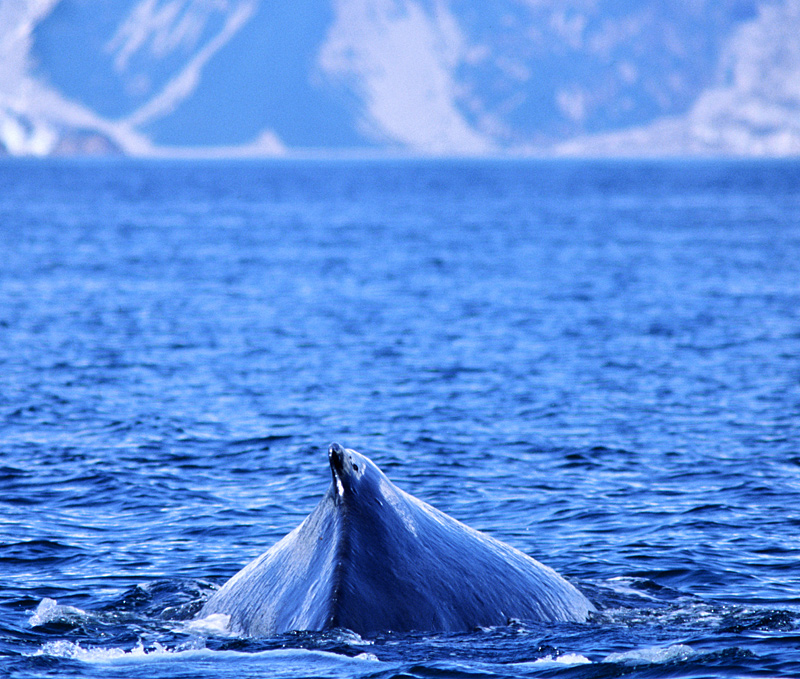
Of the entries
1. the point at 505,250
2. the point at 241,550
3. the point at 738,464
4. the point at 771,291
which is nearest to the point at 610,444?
the point at 738,464

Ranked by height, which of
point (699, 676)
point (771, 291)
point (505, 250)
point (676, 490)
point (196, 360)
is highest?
point (505, 250)

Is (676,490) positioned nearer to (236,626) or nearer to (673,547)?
(673,547)

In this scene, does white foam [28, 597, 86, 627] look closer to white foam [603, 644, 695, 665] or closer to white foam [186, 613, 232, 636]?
white foam [186, 613, 232, 636]

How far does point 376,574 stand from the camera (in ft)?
25.8

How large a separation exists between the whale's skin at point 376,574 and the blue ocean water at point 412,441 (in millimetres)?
177

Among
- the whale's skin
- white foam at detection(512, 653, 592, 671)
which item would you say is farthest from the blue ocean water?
the whale's skin

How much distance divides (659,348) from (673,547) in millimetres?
13205

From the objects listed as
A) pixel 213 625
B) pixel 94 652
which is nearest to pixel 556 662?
pixel 213 625

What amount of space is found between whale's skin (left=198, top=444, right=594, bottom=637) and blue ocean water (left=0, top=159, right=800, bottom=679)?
177 mm

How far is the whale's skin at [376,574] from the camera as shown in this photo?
7.83m

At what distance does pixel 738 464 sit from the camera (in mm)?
15375

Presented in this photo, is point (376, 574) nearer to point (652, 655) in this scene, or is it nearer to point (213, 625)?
point (213, 625)

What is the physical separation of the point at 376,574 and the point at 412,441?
9.16 meters

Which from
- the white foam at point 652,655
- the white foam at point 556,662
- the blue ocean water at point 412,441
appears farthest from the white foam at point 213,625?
the white foam at point 652,655
